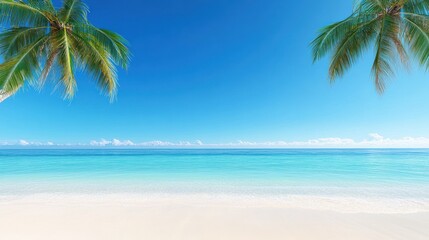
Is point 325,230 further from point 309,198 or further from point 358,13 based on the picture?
point 358,13

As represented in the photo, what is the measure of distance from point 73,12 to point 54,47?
133 centimetres

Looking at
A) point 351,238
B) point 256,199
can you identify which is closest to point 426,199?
point 351,238

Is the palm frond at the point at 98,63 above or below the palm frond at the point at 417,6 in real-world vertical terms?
below

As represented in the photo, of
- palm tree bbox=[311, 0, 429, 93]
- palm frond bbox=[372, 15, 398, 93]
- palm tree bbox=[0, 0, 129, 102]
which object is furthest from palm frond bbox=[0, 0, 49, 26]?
palm frond bbox=[372, 15, 398, 93]

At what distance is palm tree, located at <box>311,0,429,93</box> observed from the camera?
5762 millimetres

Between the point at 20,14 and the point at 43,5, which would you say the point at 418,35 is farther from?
the point at 20,14

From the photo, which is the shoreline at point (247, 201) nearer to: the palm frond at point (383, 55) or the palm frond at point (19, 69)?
the palm frond at point (383, 55)

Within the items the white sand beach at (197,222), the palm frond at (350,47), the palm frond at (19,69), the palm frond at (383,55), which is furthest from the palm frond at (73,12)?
the palm frond at (383,55)

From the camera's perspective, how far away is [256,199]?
694 cm

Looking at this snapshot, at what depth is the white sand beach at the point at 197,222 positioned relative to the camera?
4.25m

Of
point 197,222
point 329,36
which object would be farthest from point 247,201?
point 329,36

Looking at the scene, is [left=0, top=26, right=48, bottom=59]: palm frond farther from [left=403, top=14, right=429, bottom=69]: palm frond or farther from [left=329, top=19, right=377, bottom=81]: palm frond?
[left=403, top=14, right=429, bottom=69]: palm frond

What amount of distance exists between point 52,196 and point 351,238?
9042mm

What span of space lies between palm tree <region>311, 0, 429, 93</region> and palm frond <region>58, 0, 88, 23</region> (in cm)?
761
